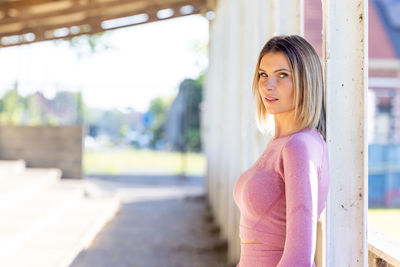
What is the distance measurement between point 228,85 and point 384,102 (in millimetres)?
10808

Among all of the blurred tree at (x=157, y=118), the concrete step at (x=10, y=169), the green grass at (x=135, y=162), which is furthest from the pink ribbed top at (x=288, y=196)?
A: the blurred tree at (x=157, y=118)

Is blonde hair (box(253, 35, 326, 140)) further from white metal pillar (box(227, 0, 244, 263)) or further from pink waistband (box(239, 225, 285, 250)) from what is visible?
white metal pillar (box(227, 0, 244, 263))

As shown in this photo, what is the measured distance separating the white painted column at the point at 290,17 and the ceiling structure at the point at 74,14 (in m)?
4.40

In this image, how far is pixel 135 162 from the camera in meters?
13.7

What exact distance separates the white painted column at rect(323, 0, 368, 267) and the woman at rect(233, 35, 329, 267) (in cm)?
34

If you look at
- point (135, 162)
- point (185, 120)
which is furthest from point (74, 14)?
point (135, 162)

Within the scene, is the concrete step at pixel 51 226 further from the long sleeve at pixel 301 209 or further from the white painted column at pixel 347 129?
the long sleeve at pixel 301 209

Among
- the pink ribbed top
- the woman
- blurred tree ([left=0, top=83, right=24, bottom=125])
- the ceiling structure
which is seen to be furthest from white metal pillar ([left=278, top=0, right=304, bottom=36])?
blurred tree ([left=0, top=83, right=24, bottom=125])

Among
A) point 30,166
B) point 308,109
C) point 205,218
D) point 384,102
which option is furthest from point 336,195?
point 384,102

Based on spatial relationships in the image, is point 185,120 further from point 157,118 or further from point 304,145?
point 304,145

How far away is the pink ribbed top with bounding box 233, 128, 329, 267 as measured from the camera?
42.8 inches

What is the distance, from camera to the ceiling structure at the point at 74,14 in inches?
299

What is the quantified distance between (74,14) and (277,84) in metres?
7.78

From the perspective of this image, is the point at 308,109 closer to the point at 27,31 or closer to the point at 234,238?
the point at 234,238
